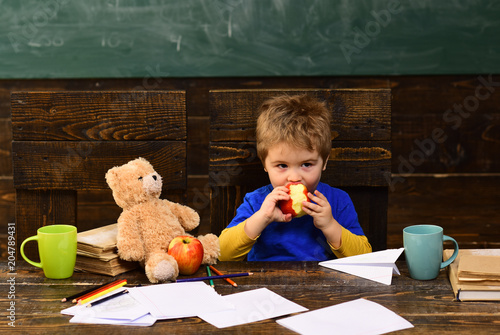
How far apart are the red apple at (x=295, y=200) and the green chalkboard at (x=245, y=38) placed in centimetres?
141

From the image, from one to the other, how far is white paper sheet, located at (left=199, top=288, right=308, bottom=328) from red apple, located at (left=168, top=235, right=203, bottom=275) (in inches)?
6.6

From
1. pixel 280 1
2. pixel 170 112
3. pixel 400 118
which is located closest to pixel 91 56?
pixel 280 1

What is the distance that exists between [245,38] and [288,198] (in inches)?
59.2

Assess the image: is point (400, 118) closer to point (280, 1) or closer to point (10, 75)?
point (280, 1)

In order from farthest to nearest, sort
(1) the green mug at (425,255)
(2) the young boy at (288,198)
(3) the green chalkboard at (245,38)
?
(3) the green chalkboard at (245,38) → (2) the young boy at (288,198) → (1) the green mug at (425,255)

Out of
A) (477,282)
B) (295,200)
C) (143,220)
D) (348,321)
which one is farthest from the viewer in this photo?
(295,200)

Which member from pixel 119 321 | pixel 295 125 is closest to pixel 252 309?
pixel 119 321

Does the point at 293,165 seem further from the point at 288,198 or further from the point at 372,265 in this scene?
the point at 372,265

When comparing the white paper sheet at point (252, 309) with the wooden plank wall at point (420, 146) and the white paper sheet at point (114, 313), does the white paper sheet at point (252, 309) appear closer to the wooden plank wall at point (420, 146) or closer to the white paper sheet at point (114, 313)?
the white paper sheet at point (114, 313)

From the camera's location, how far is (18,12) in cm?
270

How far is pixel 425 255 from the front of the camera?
1.17m

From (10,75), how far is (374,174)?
1.95 meters

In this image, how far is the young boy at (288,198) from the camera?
1422mm

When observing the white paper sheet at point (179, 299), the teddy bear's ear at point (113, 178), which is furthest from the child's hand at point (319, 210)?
the teddy bear's ear at point (113, 178)
